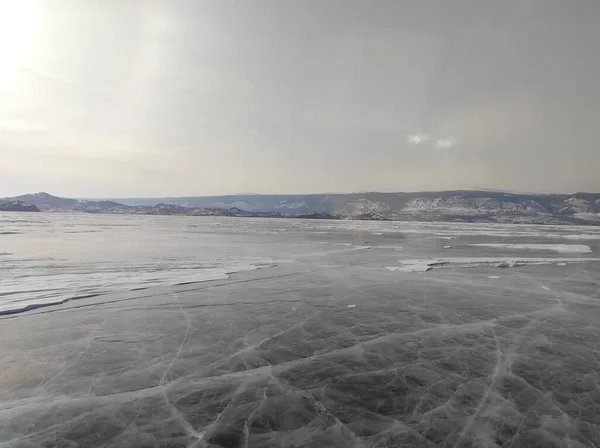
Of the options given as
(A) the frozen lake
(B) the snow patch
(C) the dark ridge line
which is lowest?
(B) the snow patch

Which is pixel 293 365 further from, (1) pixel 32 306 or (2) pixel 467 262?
(2) pixel 467 262

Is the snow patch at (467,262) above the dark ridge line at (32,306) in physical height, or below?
below

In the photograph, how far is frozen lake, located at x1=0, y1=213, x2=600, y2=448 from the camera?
3.73m

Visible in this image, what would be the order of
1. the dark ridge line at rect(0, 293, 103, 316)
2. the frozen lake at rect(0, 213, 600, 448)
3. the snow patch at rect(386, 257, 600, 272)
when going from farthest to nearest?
the snow patch at rect(386, 257, 600, 272) → the dark ridge line at rect(0, 293, 103, 316) → the frozen lake at rect(0, 213, 600, 448)

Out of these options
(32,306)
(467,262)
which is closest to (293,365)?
(32,306)

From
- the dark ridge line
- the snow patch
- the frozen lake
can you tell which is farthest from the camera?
the snow patch

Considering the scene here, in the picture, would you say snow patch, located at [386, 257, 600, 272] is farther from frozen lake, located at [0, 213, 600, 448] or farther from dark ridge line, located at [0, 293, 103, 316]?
dark ridge line, located at [0, 293, 103, 316]

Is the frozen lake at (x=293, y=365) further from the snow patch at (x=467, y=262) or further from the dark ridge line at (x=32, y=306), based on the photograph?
the snow patch at (x=467, y=262)

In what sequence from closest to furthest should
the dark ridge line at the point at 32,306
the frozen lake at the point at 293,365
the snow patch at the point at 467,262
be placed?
the frozen lake at the point at 293,365 < the dark ridge line at the point at 32,306 < the snow patch at the point at 467,262

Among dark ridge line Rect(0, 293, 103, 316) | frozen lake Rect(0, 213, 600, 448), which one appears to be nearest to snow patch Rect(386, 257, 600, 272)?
frozen lake Rect(0, 213, 600, 448)

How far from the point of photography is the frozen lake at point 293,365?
12.2 ft

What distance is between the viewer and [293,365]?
17.4 feet

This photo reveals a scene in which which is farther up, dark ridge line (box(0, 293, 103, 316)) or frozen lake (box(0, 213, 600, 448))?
dark ridge line (box(0, 293, 103, 316))

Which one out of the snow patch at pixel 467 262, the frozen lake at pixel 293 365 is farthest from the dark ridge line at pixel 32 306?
the snow patch at pixel 467 262
